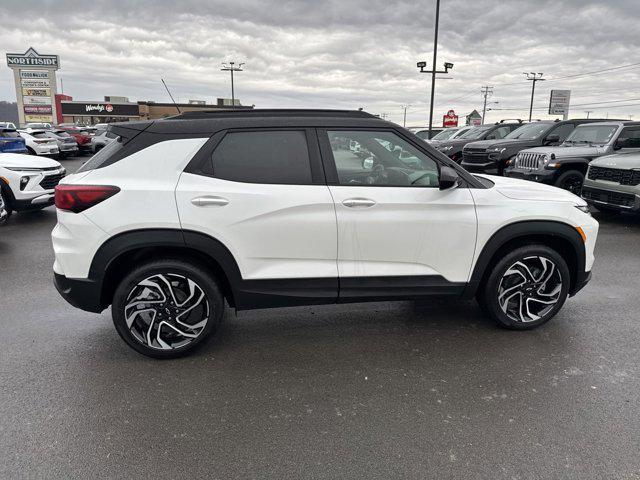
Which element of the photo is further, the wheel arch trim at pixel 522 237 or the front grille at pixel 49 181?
the front grille at pixel 49 181

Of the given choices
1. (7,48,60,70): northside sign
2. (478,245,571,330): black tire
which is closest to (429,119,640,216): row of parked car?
(478,245,571,330): black tire

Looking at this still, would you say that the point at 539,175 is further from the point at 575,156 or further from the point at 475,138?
the point at 475,138

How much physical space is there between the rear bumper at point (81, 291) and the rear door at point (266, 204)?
813 mm

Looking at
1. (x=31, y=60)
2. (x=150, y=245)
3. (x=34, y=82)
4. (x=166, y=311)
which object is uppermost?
(x=31, y=60)

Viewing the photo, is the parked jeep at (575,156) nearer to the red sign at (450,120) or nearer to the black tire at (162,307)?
the black tire at (162,307)

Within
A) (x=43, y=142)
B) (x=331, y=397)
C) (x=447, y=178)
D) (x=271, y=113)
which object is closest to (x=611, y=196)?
(x=447, y=178)

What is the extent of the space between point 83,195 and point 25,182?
19.8 ft

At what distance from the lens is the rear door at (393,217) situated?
3.45 metres

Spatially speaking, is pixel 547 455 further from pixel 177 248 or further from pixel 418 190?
pixel 177 248

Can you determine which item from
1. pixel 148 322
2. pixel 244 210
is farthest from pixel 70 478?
pixel 244 210

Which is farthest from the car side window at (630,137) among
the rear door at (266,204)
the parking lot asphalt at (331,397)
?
the rear door at (266,204)

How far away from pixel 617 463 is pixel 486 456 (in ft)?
2.16

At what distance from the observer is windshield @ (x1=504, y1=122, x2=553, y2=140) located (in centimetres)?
1311

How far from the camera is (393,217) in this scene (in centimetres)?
347
